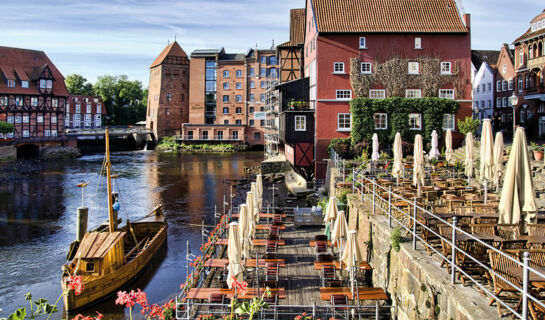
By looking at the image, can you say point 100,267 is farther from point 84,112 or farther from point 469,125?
point 84,112

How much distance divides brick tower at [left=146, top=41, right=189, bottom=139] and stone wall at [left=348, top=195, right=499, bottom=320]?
234 ft

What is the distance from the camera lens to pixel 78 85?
108m

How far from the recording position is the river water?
1714cm

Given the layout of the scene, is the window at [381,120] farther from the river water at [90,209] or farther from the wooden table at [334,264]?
the wooden table at [334,264]

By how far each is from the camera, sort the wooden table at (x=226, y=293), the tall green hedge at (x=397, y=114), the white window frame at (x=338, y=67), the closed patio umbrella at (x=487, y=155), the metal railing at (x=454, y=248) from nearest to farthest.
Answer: the metal railing at (x=454, y=248) → the wooden table at (x=226, y=293) → the closed patio umbrella at (x=487, y=155) → the tall green hedge at (x=397, y=114) → the white window frame at (x=338, y=67)

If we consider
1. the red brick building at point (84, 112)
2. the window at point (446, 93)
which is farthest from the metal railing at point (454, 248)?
the red brick building at point (84, 112)

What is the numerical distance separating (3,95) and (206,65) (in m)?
32.3

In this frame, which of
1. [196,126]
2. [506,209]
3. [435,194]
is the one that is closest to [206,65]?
[196,126]

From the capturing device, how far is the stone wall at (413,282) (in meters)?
6.95

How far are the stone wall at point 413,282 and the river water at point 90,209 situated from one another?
738 centimetres

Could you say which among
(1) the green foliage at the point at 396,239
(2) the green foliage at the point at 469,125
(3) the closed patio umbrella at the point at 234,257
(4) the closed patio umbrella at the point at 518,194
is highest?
(2) the green foliage at the point at 469,125

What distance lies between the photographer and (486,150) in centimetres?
1187

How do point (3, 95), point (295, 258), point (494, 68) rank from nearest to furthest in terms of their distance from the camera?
1. point (295, 258)
2. point (494, 68)
3. point (3, 95)

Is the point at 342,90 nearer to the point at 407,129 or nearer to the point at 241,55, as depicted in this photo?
the point at 407,129
